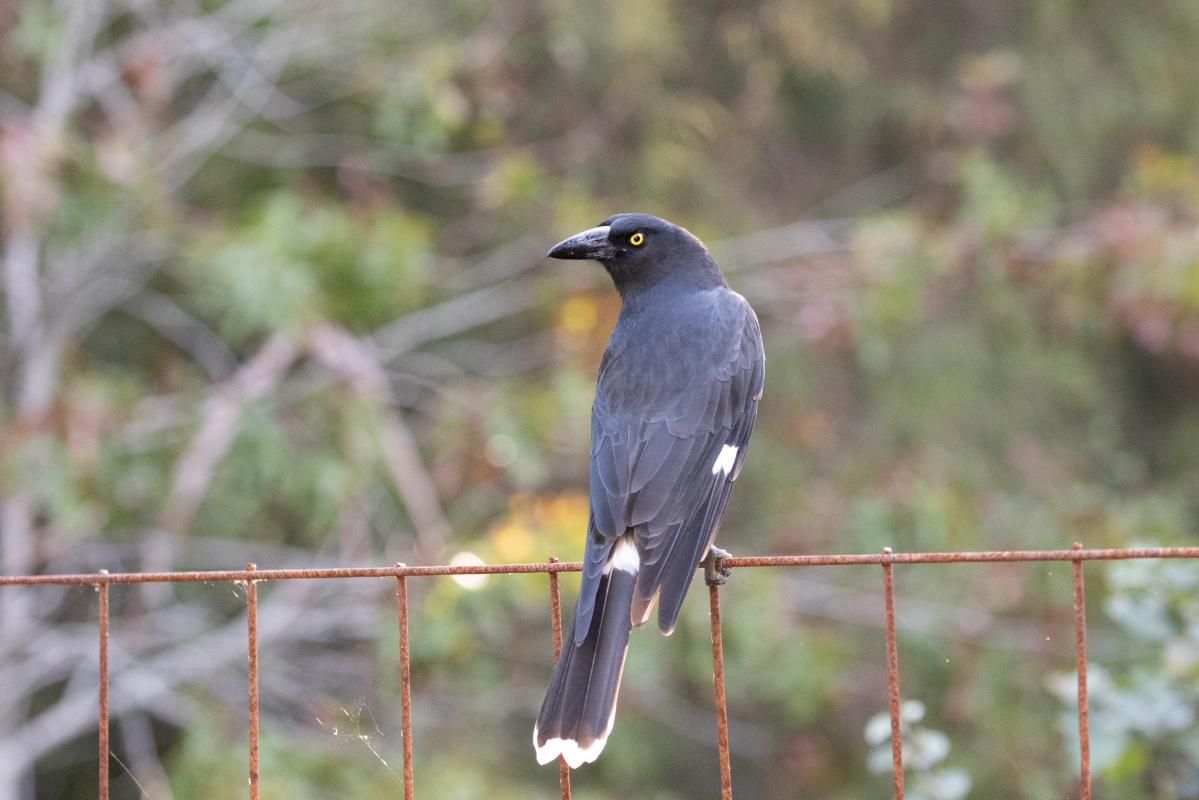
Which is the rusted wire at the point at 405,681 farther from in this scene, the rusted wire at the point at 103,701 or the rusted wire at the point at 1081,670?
the rusted wire at the point at 1081,670

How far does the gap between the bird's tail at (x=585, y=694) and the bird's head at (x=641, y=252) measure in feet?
4.46

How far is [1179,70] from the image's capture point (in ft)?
26.8

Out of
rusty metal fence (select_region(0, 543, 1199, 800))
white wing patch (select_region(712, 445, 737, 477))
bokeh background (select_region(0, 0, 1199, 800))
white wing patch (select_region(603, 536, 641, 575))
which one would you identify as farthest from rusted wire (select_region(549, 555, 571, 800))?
bokeh background (select_region(0, 0, 1199, 800))

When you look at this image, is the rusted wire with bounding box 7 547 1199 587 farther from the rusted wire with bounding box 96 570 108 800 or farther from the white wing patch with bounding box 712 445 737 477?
the white wing patch with bounding box 712 445 737 477

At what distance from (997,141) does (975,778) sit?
362cm

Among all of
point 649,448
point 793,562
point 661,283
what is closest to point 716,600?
point 793,562

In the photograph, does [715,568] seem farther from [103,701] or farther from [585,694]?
[103,701]

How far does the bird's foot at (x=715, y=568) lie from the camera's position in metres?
2.63

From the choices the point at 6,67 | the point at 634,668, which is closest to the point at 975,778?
the point at 634,668

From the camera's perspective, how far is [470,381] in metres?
6.12

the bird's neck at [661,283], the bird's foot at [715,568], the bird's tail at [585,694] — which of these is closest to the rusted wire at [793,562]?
the bird's tail at [585,694]

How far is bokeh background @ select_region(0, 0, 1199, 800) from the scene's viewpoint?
17.9 ft

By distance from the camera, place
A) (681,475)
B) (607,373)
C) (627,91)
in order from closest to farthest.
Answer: (681,475) < (607,373) < (627,91)

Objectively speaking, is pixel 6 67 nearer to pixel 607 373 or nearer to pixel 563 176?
pixel 563 176
